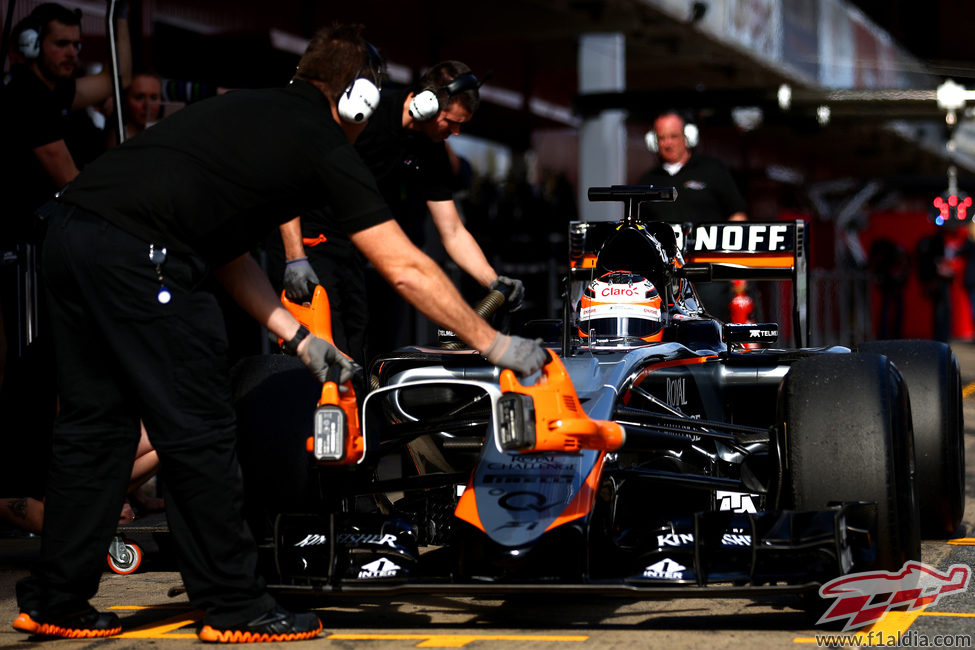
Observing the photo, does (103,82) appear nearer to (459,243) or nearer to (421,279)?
(459,243)

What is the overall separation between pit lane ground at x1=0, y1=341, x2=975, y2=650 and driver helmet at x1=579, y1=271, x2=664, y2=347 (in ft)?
3.82

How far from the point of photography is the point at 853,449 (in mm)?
4641

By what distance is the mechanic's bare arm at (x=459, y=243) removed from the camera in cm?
632

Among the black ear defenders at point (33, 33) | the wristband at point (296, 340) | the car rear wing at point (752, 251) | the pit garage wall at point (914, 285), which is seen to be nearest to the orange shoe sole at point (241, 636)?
the wristband at point (296, 340)

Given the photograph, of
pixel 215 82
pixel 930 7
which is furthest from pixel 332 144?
pixel 930 7

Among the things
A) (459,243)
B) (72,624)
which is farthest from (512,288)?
(72,624)

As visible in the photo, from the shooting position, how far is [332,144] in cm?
438

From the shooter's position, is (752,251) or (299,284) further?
(752,251)

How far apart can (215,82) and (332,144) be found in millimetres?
6994

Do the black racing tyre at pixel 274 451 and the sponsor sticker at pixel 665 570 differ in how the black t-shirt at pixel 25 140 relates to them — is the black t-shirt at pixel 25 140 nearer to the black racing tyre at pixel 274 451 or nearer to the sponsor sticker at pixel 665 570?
the black racing tyre at pixel 274 451

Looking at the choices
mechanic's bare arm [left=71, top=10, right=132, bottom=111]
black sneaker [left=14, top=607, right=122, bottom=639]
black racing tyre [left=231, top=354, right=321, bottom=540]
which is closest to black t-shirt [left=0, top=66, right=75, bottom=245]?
mechanic's bare arm [left=71, top=10, right=132, bottom=111]

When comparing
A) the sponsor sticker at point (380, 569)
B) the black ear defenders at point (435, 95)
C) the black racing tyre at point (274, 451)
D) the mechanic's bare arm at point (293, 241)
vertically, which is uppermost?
the black ear defenders at point (435, 95)

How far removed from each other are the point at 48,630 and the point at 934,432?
347cm

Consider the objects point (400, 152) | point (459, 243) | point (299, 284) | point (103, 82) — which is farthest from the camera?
point (103, 82)
